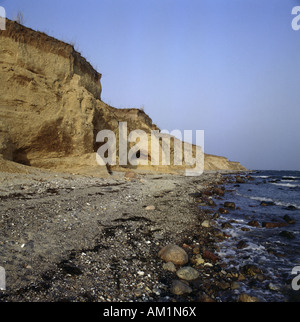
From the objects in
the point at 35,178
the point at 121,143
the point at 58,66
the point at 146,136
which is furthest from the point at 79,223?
the point at 146,136

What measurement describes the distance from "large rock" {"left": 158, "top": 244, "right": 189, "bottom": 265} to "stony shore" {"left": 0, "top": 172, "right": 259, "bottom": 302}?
0.02 m

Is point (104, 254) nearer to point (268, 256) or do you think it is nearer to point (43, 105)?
point (268, 256)

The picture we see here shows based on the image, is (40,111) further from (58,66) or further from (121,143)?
(121,143)

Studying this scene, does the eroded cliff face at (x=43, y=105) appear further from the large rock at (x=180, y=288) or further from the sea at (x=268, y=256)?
the large rock at (x=180, y=288)

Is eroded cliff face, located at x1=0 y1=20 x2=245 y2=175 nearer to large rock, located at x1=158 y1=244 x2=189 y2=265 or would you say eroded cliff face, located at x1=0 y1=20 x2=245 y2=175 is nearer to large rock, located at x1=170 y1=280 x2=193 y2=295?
large rock, located at x1=158 y1=244 x2=189 y2=265

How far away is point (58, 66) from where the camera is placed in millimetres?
15648

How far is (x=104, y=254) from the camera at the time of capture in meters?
4.03

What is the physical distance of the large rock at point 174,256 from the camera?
4160mm

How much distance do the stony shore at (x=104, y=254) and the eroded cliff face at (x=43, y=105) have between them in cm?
726

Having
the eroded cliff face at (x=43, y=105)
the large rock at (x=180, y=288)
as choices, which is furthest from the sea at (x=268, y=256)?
the eroded cliff face at (x=43, y=105)

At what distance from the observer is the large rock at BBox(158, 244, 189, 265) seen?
4.16 metres

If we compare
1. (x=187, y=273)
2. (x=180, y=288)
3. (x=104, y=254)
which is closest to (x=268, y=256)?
(x=187, y=273)

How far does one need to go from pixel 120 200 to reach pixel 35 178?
4778 mm

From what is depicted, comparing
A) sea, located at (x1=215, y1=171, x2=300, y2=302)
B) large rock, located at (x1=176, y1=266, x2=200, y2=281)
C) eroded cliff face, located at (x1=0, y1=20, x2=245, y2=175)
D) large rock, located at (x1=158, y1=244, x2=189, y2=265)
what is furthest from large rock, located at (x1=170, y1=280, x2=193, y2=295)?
eroded cliff face, located at (x1=0, y1=20, x2=245, y2=175)
